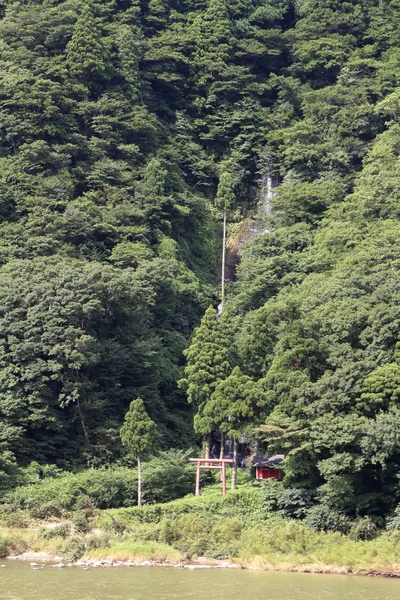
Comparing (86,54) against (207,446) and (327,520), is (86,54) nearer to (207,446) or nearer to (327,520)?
(207,446)

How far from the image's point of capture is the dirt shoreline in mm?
36691

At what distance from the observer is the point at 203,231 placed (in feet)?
232

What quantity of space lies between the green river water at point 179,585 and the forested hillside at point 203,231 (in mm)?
6592

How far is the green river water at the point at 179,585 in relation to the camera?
104 ft

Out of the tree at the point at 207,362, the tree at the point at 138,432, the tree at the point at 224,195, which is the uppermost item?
the tree at the point at 224,195

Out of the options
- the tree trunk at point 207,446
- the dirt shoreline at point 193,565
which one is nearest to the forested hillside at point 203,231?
the tree trunk at point 207,446

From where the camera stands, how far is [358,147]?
71.1m

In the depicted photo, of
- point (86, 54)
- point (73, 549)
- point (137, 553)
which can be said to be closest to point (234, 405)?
point (137, 553)

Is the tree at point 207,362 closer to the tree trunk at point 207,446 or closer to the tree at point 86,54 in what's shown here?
the tree trunk at point 207,446

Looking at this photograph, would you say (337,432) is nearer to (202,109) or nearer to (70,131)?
(70,131)

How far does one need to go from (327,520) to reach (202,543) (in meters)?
5.05

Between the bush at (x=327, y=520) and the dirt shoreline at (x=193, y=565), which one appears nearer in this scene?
the dirt shoreline at (x=193, y=565)

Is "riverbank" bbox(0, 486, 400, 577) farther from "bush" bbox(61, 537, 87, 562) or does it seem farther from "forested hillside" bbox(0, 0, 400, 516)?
"forested hillside" bbox(0, 0, 400, 516)

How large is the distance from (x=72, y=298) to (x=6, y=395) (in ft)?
18.9
